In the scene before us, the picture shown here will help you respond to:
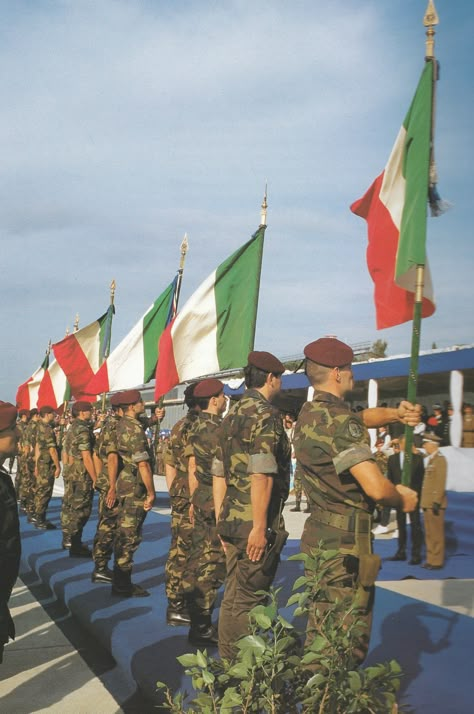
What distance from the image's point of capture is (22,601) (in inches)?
271

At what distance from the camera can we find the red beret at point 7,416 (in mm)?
3719

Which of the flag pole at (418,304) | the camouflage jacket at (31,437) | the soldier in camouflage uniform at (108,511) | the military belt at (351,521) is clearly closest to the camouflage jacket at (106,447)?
the soldier in camouflage uniform at (108,511)

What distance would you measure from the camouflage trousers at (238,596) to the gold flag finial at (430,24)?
3.50 meters

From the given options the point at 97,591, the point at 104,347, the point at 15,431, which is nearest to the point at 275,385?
the point at 15,431

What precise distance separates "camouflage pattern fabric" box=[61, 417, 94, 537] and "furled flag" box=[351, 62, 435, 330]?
5.02 metres

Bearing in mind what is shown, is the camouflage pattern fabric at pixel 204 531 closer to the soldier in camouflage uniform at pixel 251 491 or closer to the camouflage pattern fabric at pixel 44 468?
the soldier in camouflage uniform at pixel 251 491

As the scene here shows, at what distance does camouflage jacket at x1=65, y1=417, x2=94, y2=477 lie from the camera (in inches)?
365

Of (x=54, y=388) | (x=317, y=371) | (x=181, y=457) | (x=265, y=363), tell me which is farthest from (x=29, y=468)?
(x=317, y=371)

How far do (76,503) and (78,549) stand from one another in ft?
2.38

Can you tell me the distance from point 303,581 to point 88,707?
7.84 ft

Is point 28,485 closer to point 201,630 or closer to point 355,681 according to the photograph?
point 201,630

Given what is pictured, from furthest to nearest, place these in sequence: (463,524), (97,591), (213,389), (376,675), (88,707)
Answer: (463,524) → (97,591) → (213,389) → (88,707) → (376,675)

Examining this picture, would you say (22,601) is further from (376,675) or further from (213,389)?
(376,675)

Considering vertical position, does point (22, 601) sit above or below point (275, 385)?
below
